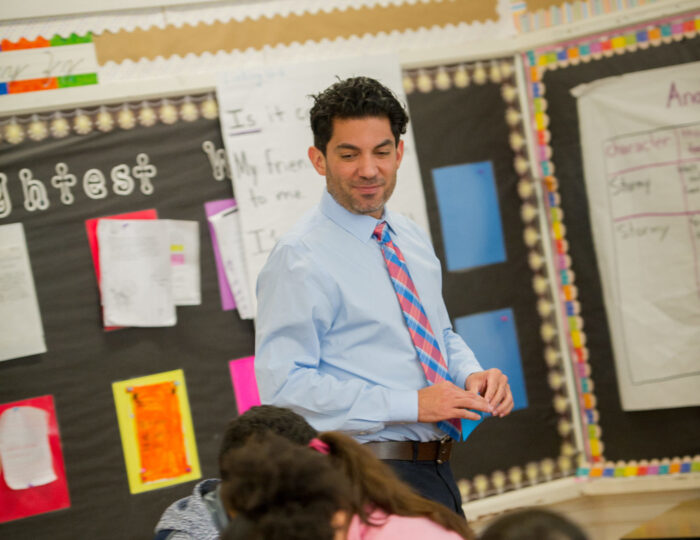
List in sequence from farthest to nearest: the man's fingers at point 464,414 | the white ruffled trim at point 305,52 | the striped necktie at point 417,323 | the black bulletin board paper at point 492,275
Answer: the black bulletin board paper at point 492,275, the white ruffled trim at point 305,52, the striped necktie at point 417,323, the man's fingers at point 464,414

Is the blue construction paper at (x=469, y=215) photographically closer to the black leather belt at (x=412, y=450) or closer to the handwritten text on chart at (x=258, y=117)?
the handwritten text on chart at (x=258, y=117)

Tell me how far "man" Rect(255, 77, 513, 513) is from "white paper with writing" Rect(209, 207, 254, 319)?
0.94 m

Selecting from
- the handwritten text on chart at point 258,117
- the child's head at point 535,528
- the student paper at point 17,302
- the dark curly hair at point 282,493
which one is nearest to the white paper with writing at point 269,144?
the handwritten text on chart at point 258,117

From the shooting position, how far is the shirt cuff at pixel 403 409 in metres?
1.63

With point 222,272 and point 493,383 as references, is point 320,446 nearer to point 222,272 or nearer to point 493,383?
point 493,383

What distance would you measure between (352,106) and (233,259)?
1104mm

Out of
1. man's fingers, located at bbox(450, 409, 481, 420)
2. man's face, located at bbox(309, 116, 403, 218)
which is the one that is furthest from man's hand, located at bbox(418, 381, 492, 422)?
man's face, located at bbox(309, 116, 403, 218)

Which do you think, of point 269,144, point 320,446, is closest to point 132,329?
point 269,144

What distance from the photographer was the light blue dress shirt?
5.36ft

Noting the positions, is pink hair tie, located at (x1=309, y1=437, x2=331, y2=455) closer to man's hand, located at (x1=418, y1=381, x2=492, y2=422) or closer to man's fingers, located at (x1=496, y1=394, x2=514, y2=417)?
man's hand, located at (x1=418, y1=381, x2=492, y2=422)

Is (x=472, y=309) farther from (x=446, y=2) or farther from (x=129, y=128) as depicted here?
(x=129, y=128)

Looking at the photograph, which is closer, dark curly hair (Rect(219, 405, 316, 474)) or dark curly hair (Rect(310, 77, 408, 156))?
dark curly hair (Rect(219, 405, 316, 474))

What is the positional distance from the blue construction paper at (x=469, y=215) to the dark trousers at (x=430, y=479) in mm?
1274

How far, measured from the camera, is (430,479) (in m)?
1.73
